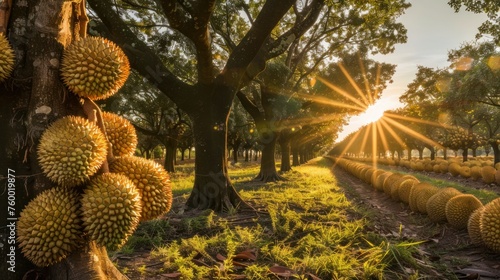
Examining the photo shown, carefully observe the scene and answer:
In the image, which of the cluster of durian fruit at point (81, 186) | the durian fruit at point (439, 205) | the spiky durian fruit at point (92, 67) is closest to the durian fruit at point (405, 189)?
the durian fruit at point (439, 205)

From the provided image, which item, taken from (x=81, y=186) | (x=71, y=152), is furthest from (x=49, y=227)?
(x=71, y=152)

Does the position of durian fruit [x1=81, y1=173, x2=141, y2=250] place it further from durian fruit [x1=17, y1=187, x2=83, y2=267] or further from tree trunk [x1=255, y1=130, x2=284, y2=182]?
tree trunk [x1=255, y1=130, x2=284, y2=182]

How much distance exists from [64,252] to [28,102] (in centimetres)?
84

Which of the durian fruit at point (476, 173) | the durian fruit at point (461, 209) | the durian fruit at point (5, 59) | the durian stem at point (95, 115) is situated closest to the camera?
the durian fruit at point (5, 59)

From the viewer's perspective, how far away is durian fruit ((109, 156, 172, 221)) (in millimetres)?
1613

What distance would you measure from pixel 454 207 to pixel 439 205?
646 mm

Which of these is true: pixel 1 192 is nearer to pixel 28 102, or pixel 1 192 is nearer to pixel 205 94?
pixel 28 102

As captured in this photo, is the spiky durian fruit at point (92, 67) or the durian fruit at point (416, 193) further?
the durian fruit at point (416, 193)

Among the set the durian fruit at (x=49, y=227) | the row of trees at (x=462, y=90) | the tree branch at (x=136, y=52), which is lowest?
the durian fruit at (x=49, y=227)

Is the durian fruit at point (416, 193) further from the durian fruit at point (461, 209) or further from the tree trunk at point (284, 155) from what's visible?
the tree trunk at point (284, 155)

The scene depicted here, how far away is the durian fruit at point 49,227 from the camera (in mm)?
1328

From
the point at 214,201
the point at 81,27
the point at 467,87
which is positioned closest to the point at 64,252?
the point at 81,27

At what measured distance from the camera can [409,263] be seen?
Answer: 13.3 ft

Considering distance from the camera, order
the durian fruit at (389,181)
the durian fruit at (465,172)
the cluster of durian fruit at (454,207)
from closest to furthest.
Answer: the cluster of durian fruit at (454,207)
the durian fruit at (389,181)
the durian fruit at (465,172)
